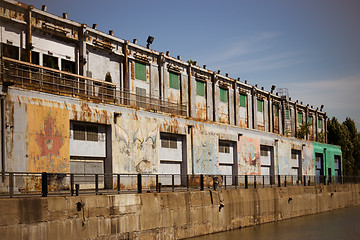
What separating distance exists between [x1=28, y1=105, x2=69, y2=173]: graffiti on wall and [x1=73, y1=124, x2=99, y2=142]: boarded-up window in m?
1.11

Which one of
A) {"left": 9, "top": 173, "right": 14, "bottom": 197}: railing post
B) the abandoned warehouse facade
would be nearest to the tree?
the abandoned warehouse facade

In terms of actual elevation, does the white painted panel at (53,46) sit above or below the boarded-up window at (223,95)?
above

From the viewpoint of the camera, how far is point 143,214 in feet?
72.3

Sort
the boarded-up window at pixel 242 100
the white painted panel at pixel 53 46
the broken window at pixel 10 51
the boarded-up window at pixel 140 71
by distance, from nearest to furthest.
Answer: the broken window at pixel 10 51
the white painted panel at pixel 53 46
the boarded-up window at pixel 140 71
the boarded-up window at pixel 242 100

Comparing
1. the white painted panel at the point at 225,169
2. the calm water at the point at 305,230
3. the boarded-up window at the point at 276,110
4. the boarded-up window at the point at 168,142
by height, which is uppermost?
the boarded-up window at the point at 276,110

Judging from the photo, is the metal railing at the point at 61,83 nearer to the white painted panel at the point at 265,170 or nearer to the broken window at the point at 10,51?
the broken window at the point at 10,51

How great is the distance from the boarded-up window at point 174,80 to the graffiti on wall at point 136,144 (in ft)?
31.4

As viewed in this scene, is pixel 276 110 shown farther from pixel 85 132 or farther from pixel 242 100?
pixel 85 132

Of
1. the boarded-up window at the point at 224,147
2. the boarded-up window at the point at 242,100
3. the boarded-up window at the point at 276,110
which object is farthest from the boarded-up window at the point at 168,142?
the boarded-up window at the point at 276,110

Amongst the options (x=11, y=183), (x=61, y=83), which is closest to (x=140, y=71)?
(x=61, y=83)

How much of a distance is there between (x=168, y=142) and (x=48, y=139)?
11571mm

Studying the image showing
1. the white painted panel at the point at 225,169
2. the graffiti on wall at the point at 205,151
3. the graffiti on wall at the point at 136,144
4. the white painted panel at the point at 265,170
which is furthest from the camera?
the white painted panel at the point at 265,170

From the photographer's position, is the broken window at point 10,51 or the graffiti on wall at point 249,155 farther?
the graffiti on wall at point 249,155

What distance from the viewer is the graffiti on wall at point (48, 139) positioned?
23.6m
